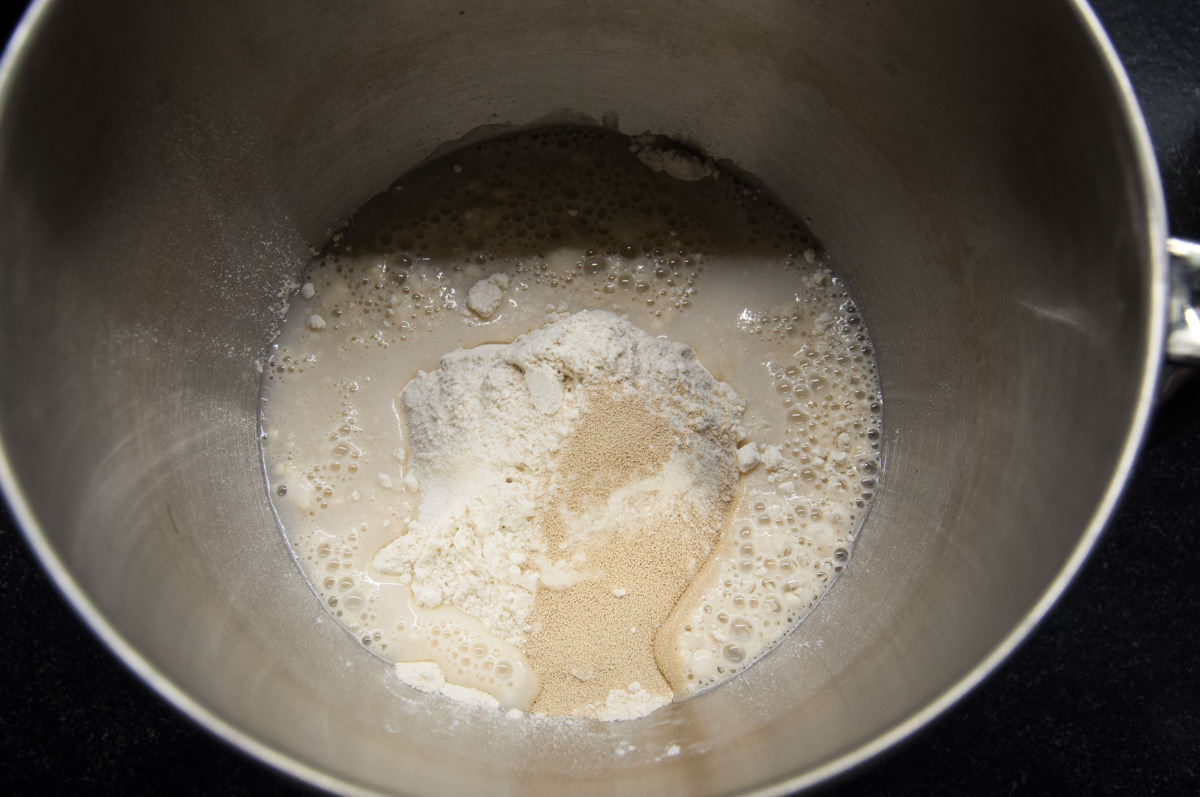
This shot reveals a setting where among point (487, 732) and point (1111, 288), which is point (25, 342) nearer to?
point (487, 732)

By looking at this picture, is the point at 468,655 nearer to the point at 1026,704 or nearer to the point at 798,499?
the point at 798,499

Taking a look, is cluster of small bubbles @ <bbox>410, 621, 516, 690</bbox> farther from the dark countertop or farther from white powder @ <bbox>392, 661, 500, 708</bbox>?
the dark countertop

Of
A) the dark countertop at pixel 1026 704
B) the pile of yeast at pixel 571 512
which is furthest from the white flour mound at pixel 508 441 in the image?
the dark countertop at pixel 1026 704

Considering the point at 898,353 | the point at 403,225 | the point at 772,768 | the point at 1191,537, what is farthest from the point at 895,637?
the point at 403,225

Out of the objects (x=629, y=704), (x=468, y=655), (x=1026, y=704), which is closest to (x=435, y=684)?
(x=468, y=655)

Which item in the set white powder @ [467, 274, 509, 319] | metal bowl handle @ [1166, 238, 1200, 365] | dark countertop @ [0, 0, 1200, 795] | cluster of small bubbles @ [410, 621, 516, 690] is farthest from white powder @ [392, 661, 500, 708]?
metal bowl handle @ [1166, 238, 1200, 365]

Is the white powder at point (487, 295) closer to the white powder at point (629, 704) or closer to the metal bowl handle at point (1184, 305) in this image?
the white powder at point (629, 704)
